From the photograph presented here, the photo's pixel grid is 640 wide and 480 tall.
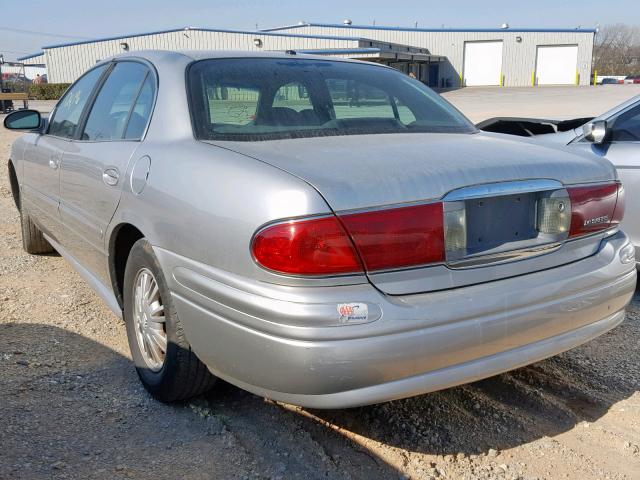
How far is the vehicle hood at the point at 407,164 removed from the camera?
84.1 inches

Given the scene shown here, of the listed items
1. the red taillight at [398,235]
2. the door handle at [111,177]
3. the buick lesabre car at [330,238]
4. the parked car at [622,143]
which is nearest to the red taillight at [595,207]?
the buick lesabre car at [330,238]

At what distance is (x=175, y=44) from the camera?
42.9 meters

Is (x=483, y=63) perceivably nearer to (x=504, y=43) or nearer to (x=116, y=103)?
(x=504, y=43)

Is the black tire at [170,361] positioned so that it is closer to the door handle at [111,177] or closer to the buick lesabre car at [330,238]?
the buick lesabre car at [330,238]

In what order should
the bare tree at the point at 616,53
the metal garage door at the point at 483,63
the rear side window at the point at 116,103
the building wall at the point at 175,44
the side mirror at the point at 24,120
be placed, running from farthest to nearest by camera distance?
the bare tree at the point at 616,53 < the metal garage door at the point at 483,63 < the building wall at the point at 175,44 < the side mirror at the point at 24,120 < the rear side window at the point at 116,103

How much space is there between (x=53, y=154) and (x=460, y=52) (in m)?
53.0

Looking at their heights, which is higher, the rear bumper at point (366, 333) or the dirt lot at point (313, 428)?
the rear bumper at point (366, 333)

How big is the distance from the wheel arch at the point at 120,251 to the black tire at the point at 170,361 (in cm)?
16

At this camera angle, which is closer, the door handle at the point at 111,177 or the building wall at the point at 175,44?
A: the door handle at the point at 111,177

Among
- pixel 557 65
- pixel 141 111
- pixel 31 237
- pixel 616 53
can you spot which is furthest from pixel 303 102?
pixel 616 53

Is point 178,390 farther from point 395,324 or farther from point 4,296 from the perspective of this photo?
point 4,296

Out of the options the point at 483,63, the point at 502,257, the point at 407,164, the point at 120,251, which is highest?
the point at 483,63

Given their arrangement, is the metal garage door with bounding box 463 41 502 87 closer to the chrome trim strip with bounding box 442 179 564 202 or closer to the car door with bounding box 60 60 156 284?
the car door with bounding box 60 60 156 284

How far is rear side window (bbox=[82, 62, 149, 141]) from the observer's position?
10.8ft
